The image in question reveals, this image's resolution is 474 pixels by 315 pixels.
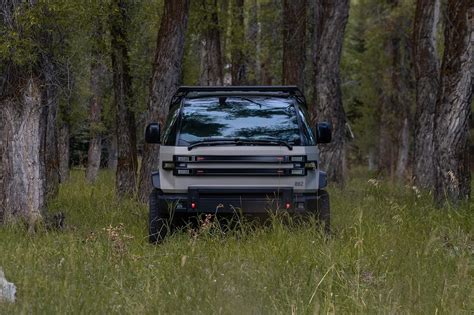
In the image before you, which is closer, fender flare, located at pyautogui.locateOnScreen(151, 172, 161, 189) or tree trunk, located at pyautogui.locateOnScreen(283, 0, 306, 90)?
fender flare, located at pyautogui.locateOnScreen(151, 172, 161, 189)

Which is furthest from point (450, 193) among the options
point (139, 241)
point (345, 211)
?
point (139, 241)

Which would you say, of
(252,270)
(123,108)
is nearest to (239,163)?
(252,270)

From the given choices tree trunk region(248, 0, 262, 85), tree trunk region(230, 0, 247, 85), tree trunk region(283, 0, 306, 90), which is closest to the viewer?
tree trunk region(283, 0, 306, 90)

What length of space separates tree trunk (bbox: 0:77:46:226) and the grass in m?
0.66

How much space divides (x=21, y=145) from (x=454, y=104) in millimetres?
7207

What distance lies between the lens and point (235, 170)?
339 inches

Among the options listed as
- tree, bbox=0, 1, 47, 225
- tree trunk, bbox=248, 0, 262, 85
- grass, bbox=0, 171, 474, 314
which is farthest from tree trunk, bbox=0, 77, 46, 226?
tree trunk, bbox=248, 0, 262, 85

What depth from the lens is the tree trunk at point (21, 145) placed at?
386 inches

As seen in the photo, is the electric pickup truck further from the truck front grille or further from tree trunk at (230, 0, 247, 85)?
tree trunk at (230, 0, 247, 85)

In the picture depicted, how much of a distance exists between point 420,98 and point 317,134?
9438 mm

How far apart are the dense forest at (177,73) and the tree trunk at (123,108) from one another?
0.03 meters

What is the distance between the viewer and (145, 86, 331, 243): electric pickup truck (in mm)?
8492

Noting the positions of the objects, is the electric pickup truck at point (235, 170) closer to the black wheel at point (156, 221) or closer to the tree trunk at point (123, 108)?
the black wheel at point (156, 221)

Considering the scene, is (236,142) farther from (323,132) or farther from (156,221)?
(156,221)
